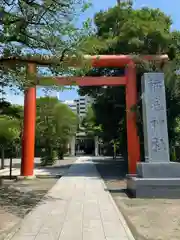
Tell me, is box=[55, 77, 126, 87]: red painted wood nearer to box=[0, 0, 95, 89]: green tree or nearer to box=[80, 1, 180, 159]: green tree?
box=[80, 1, 180, 159]: green tree

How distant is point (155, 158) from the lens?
11.6 m

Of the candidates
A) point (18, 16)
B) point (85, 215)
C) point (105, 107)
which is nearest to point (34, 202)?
point (85, 215)

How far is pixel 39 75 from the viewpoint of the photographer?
36.6 feet

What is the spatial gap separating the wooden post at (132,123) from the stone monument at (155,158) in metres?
4.83

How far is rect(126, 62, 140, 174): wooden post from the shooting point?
17.1 m

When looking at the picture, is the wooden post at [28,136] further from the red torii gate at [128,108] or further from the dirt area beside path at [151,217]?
the dirt area beside path at [151,217]

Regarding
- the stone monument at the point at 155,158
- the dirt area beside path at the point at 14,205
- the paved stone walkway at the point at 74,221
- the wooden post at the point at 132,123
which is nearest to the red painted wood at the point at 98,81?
the wooden post at the point at 132,123

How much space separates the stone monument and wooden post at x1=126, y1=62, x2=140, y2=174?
483cm

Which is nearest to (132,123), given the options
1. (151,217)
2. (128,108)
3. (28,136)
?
(128,108)

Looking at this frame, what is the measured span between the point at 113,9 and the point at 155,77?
1058cm

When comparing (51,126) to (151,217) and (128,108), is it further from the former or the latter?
(151,217)

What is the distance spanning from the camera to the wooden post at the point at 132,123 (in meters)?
17.1

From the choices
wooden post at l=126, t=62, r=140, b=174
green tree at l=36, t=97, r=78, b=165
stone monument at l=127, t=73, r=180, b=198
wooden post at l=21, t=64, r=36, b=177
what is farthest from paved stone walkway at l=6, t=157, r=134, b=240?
green tree at l=36, t=97, r=78, b=165

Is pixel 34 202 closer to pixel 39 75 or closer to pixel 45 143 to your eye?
pixel 39 75
